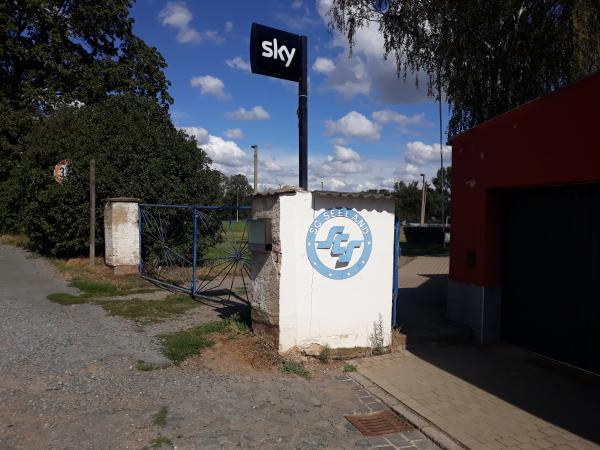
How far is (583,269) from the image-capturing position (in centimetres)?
516

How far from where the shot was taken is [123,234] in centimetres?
1116

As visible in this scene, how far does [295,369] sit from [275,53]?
3.98m

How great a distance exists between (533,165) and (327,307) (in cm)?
301

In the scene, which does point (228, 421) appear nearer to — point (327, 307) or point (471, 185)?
point (327, 307)

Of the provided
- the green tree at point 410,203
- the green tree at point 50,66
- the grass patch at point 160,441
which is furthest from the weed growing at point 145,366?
the green tree at point 410,203

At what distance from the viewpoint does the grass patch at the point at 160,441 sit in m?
3.44

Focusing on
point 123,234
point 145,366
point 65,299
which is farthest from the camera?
point 123,234

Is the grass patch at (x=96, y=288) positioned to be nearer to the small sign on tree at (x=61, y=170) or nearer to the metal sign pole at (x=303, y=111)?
the small sign on tree at (x=61, y=170)

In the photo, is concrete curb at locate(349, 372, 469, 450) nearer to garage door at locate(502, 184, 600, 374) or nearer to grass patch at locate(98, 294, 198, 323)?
garage door at locate(502, 184, 600, 374)

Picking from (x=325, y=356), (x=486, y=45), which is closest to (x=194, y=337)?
(x=325, y=356)

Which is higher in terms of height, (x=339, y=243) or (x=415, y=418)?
(x=339, y=243)

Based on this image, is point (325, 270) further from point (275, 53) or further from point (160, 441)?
point (275, 53)

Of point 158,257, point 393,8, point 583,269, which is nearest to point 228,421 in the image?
point 583,269

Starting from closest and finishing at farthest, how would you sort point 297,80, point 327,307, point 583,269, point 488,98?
point 583,269, point 327,307, point 297,80, point 488,98
